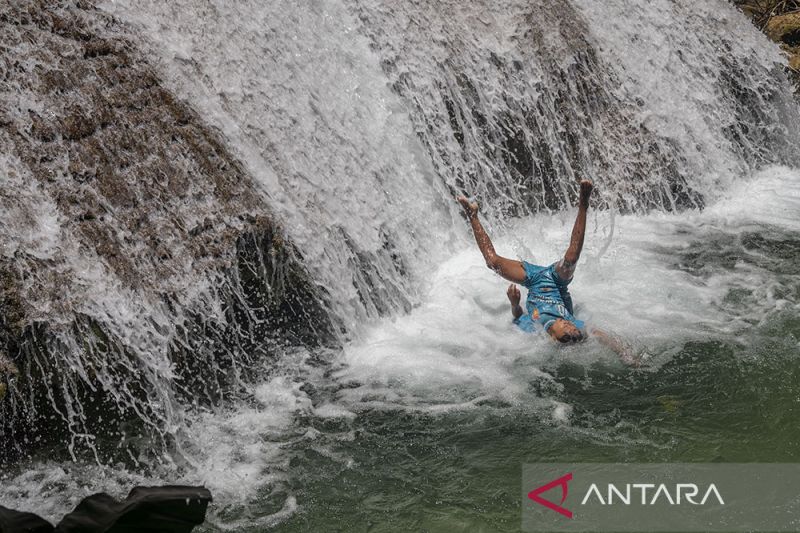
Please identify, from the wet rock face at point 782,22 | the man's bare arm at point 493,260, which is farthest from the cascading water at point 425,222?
the wet rock face at point 782,22

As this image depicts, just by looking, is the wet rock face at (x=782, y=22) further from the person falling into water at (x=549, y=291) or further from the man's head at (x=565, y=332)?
the man's head at (x=565, y=332)

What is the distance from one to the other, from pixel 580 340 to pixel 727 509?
209cm

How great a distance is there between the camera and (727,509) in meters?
4.45

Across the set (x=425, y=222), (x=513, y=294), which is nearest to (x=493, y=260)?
(x=513, y=294)

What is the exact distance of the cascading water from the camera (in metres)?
5.28

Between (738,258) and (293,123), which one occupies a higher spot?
(293,123)

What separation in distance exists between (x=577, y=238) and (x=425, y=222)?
2012mm

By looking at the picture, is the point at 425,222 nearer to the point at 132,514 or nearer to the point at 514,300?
the point at 514,300

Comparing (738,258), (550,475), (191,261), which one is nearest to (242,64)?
(191,261)

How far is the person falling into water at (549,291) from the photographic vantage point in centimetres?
634

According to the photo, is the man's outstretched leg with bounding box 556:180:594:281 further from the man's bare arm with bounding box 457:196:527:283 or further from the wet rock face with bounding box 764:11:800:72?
the wet rock face with bounding box 764:11:800:72

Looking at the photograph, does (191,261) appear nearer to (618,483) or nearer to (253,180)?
(253,180)

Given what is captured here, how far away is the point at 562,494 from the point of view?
470 cm

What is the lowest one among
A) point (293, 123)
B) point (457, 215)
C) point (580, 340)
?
point (580, 340)
